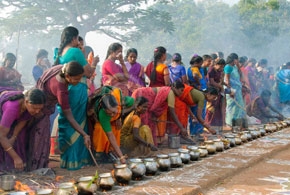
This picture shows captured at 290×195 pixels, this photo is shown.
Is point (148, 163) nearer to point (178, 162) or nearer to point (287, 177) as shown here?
point (178, 162)

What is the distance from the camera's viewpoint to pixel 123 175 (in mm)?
3205

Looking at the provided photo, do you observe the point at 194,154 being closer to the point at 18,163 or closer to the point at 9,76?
the point at 18,163

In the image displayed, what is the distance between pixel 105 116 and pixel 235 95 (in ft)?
14.7

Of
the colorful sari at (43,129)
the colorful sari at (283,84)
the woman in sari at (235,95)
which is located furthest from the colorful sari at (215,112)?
the colorful sari at (43,129)

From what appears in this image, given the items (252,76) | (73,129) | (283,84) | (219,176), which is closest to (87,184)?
(219,176)

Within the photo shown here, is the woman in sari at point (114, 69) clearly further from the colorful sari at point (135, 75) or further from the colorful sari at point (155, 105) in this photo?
the colorful sari at point (135, 75)

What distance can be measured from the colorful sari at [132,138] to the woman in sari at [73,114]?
0.72m

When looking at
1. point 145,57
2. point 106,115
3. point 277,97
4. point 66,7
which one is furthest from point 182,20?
point 106,115

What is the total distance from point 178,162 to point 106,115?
0.97m

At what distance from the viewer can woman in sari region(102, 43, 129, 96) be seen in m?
5.62

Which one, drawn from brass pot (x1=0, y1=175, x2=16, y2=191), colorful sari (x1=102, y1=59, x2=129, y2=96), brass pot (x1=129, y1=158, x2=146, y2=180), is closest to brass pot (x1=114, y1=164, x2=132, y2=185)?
brass pot (x1=129, y1=158, x2=146, y2=180)

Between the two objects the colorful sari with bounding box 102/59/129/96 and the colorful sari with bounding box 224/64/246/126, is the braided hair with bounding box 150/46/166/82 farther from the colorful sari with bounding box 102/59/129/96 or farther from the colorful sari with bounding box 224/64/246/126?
the colorful sari with bounding box 224/64/246/126

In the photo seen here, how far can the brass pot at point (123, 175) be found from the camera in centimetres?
321

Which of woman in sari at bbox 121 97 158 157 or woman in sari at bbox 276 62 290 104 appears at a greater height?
woman in sari at bbox 276 62 290 104
